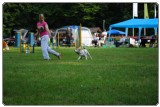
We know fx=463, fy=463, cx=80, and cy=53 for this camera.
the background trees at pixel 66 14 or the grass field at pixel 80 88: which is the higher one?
the background trees at pixel 66 14

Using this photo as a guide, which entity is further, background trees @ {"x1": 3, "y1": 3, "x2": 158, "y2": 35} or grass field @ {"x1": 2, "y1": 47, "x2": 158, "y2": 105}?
background trees @ {"x1": 3, "y1": 3, "x2": 158, "y2": 35}

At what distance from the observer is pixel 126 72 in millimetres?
8875

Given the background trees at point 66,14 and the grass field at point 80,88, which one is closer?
the grass field at point 80,88

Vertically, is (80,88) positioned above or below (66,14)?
below

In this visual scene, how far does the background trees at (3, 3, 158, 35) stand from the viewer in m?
30.6

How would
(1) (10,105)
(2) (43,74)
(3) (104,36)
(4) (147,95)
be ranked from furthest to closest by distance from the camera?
(3) (104,36) < (2) (43,74) < (4) (147,95) < (1) (10,105)

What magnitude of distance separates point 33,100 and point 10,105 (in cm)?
35

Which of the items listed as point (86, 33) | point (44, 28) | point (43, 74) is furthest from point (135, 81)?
point (86, 33)

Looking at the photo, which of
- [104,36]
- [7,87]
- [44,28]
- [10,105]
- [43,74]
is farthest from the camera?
[104,36]

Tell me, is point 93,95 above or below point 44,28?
below

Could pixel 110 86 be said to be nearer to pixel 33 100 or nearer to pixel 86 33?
pixel 33 100

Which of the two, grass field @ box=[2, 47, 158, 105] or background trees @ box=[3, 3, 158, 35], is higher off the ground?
background trees @ box=[3, 3, 158, 35]

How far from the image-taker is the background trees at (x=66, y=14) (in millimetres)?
30578

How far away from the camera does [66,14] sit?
113 feet
